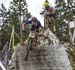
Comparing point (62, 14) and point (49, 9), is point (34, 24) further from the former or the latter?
point (62, 14)

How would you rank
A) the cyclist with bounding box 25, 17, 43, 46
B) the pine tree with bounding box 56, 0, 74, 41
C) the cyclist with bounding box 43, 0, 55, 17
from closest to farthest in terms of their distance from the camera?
the cyclist with bounding box 25, 17, 43, 46, the cyclist with bounding box 43, 0, 55, 17, the pine tree with bounding box 56, 0, 74, 41

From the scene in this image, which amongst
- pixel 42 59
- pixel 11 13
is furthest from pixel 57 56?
pixel 11 13

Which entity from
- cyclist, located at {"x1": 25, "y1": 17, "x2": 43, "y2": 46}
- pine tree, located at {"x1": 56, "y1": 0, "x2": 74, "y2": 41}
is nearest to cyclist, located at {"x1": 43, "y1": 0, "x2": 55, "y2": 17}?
cyclist, located at {"x1": 25, "y1": 17, "x2": 43, "y2": 46}

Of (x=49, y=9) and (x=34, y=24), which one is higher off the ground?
(x=49, y=9)

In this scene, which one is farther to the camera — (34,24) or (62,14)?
(62,14)

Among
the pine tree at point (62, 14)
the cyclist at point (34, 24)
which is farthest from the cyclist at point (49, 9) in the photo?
the pine tree at point (62, 14)

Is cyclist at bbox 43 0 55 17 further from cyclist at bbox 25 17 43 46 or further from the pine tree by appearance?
the pine tree

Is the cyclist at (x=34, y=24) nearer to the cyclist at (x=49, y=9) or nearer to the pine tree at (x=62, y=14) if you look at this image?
the cyclist at (x=49, y=9)

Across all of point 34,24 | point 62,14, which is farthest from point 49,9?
point 62,14

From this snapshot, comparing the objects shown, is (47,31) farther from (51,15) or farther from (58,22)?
(58,22)

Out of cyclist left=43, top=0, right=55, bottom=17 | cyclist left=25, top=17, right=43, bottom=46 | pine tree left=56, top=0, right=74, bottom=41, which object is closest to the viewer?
cyclist left=25, top=17, right=43, bottom=46

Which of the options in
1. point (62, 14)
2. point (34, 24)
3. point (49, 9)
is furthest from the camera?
point (62, 14)

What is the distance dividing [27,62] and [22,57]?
0.32 meters

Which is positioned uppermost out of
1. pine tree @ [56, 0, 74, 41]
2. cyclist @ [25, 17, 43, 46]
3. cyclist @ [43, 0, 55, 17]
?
cyclist @ [43, 0, 55, 17]
